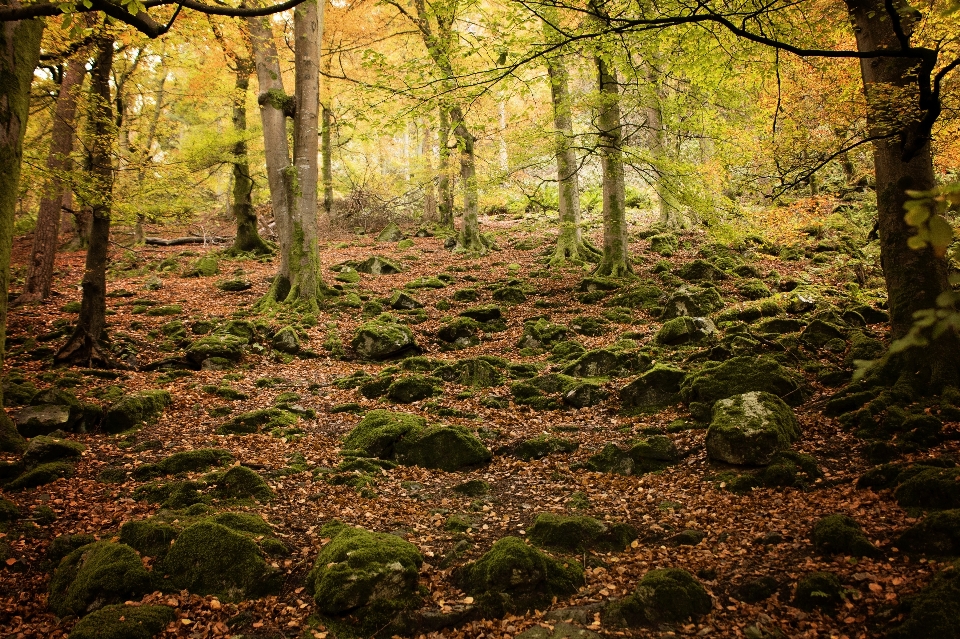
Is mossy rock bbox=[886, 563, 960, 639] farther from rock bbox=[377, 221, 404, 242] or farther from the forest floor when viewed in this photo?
rock bbox=[377, 221, 404, 242]

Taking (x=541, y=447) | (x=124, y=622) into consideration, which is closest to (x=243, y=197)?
(x=541, y=447)

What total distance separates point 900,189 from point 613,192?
8.29 metres

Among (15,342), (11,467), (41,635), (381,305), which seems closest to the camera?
(41,635)

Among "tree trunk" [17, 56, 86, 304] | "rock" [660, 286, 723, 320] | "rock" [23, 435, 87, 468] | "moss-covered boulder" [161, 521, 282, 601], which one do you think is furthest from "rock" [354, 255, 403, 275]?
"moss-covered boulder" [161, 521, 282, 601]

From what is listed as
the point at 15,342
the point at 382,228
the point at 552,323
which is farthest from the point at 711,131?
the point at 382,228

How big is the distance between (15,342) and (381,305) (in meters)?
7.56

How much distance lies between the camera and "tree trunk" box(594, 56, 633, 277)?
13093 mm

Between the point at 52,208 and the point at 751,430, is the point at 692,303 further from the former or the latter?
the point at 52,208

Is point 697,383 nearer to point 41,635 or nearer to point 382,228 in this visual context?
point 41,635

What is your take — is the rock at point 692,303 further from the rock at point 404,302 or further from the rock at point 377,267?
the rock at point 377,267

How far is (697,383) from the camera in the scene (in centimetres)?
788

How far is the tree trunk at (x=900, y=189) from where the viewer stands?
239 inches

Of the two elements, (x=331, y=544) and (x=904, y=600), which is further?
(x=331, y=544)

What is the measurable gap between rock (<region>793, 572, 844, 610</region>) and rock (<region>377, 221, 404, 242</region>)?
885 inches
